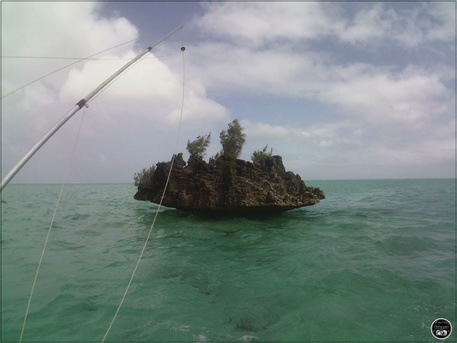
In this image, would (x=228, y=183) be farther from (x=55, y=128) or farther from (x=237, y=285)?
(x=55, y=128)

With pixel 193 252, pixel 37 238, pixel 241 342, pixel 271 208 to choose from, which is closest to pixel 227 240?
pixel 193 252

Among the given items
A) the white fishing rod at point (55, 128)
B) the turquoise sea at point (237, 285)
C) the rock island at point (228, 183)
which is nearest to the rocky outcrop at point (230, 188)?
the rock island at point (228, 183)

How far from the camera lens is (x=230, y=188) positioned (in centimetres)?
2158

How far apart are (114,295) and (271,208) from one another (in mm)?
15135

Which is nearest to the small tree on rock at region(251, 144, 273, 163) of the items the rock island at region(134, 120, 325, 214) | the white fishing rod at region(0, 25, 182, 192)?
the rock island at region(134, 120, 325, 214)

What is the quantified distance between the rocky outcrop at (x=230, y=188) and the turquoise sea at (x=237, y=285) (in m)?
3.83

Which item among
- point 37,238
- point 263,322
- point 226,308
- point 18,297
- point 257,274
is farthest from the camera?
point 37,238

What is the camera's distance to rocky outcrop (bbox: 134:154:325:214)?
69.8ft

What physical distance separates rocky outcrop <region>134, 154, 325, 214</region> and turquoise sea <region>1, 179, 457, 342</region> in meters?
3.83

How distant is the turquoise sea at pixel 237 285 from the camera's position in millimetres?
6883

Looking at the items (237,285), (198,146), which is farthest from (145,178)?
(237,285)

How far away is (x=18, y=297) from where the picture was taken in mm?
8797

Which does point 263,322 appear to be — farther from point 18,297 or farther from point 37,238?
point 37,238

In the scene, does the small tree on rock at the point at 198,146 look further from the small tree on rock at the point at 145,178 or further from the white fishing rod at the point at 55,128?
the white fishing rod at the point at 55,128
